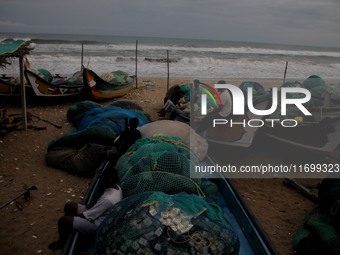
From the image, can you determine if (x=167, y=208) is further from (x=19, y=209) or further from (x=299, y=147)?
(x=299, y=147)

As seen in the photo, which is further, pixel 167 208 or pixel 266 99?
pixel 266 99

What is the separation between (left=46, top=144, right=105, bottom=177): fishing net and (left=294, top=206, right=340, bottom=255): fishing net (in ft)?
11.2

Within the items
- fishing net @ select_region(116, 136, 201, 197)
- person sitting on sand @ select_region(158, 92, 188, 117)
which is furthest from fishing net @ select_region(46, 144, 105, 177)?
person sitting on sand @ select_region(158, 92, 188, 117)

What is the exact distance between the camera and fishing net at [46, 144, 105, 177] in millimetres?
5539

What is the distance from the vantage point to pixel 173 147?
421 cm

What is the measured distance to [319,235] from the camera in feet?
12.1

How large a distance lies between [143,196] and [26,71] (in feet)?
26.4

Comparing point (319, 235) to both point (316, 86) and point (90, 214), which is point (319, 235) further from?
point (316, 86)

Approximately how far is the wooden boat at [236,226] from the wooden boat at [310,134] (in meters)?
2.60

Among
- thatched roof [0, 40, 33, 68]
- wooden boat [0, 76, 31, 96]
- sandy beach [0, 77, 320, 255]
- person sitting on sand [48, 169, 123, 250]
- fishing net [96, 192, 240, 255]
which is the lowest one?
sandy beach [0, 77, 320, 255]

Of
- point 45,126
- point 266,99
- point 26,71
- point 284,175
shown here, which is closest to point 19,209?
point 45,126

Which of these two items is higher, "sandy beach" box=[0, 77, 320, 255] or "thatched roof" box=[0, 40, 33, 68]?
"thatched roof" box=[0, 40, 33, 68]

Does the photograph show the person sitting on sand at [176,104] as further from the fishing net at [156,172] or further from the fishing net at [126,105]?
the fishing net at [156,172]

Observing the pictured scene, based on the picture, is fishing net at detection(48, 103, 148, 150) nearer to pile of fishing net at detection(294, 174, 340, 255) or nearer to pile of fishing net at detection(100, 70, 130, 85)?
pile of fishing net at detection(294, 174, 340, 255)
